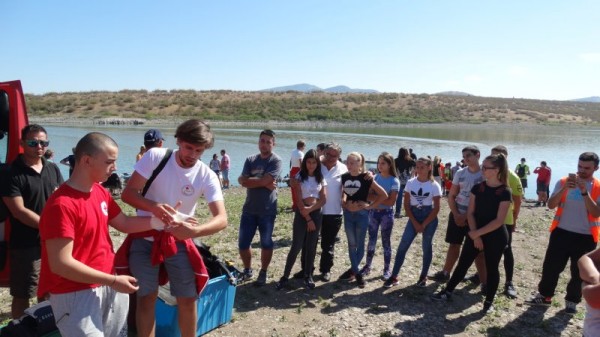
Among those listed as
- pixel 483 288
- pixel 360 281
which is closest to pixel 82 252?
pixel 360 281

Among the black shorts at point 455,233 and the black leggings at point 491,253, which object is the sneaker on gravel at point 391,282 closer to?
the black shorts at point 455,233

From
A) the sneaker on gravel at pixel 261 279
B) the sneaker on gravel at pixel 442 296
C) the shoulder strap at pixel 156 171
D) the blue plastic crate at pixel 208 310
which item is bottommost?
the sneaker on gravel at pixel 442 296

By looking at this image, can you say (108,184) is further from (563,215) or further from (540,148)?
(540,148)

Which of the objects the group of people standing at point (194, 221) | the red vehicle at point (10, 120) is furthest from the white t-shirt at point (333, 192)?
the red vehicle at point (10, 120)

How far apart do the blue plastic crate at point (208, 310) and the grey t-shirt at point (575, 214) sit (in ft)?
13.4

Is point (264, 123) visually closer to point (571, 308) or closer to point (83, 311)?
point (571, 308)

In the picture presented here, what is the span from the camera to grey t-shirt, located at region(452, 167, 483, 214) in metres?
5.61

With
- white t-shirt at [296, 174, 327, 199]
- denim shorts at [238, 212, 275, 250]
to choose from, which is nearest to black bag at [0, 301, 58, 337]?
denim shorts at [238, 212, 275, 250]

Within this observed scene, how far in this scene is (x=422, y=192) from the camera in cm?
574

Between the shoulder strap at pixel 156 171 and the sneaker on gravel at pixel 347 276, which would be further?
the sneaker on gravel at pixel 347 276

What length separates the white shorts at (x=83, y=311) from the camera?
238 cm

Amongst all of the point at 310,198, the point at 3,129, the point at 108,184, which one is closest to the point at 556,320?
the point at 310,198

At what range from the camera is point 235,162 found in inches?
950

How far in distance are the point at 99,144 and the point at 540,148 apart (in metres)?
38.6
